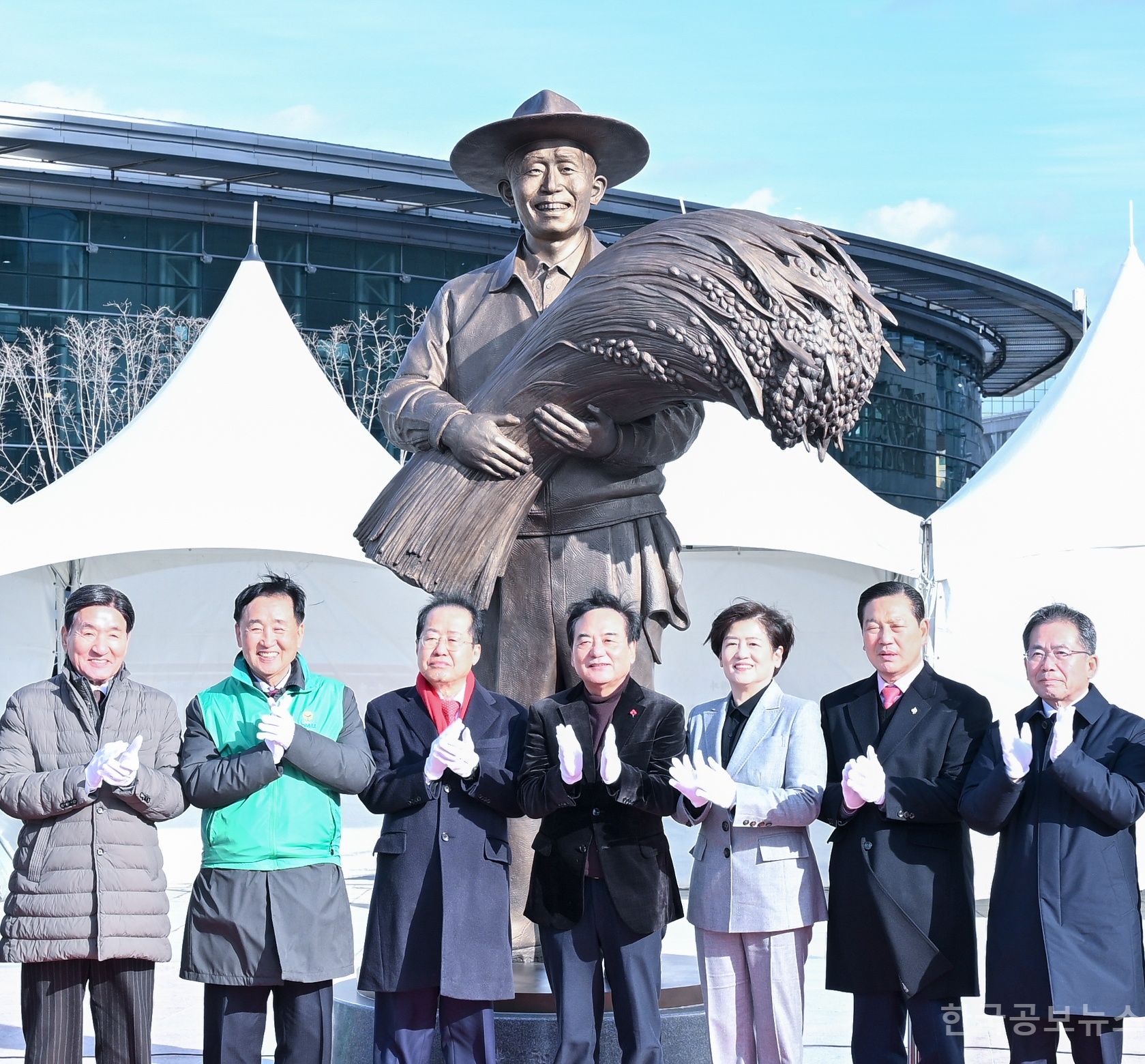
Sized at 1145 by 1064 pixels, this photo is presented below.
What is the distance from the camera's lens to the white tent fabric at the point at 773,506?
25.2ft

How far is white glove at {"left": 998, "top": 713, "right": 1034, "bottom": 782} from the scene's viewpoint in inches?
113

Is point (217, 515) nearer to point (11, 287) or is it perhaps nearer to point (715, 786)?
point (715, 786)

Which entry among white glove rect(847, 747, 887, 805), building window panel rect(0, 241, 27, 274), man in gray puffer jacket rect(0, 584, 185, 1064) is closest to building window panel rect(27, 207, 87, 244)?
building window panel rect(0, 241, 27, 274)

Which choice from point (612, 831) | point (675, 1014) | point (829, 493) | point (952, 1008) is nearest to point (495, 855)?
point (612, 831)

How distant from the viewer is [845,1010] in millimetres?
4730

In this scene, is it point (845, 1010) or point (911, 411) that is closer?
point (845, 1010)

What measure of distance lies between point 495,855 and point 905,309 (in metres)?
28.3

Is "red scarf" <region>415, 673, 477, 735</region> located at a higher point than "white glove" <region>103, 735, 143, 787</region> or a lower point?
higher

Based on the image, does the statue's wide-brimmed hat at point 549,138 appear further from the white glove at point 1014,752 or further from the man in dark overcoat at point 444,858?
the white glove at point 1014,752

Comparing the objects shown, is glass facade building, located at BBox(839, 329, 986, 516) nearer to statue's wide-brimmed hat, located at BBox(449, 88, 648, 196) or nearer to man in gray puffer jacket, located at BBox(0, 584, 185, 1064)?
statue's wide-brimmed hat, located at BBox(449, 88, 648, 196)

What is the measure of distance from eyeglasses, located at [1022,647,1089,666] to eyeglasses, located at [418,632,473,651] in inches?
46.6

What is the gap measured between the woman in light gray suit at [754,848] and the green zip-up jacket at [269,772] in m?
0.74

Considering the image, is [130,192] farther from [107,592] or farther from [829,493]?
[107,592]

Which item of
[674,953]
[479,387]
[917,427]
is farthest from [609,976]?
[917,427]
